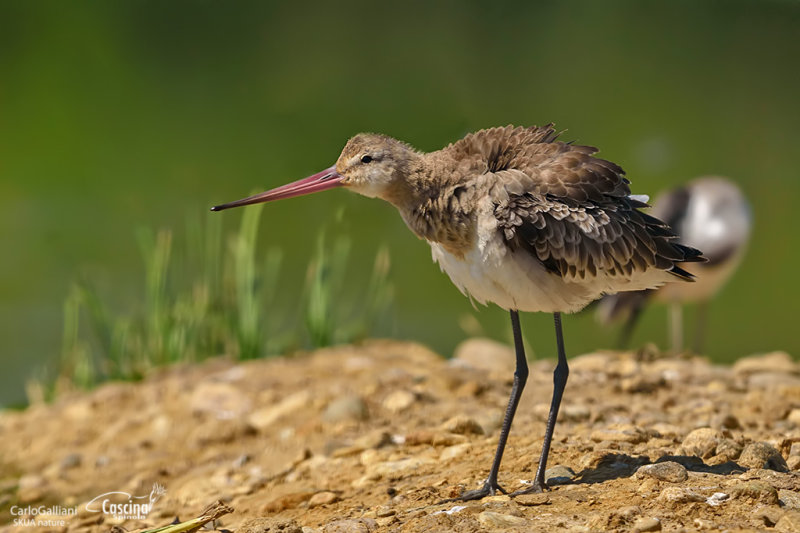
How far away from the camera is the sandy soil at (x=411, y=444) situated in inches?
123

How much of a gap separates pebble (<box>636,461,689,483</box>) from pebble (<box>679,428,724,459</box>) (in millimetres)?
418

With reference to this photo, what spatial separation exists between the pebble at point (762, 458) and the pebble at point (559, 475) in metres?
0.68

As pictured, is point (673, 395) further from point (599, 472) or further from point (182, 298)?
point (182, 298)

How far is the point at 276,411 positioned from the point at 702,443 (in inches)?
99.0

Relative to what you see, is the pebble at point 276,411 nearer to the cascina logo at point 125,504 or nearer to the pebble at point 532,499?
the cascina logo at point 125,504

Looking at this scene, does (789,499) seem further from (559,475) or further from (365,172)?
(365,172)

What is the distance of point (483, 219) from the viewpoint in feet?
11.1

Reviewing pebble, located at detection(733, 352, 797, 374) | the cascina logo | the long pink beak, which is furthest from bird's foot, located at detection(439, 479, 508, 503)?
pebble, located at detection(733, 352, 797, 374)

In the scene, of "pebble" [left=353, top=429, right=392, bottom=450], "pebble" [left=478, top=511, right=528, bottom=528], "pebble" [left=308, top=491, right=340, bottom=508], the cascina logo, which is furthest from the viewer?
"pebble" [left=353, top=429, right=392, bottom=450]

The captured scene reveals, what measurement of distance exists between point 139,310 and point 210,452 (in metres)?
2.16

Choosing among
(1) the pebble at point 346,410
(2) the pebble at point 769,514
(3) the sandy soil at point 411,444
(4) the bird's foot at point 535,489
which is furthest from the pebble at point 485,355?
(2) the pebble at point 769,514

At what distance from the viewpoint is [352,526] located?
320 centimetres

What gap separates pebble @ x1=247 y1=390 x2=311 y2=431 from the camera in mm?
5227

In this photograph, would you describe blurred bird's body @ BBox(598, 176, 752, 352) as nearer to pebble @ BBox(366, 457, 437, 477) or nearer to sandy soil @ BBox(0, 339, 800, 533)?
sandy soil @ BBox(0, 339, 800, 533)
